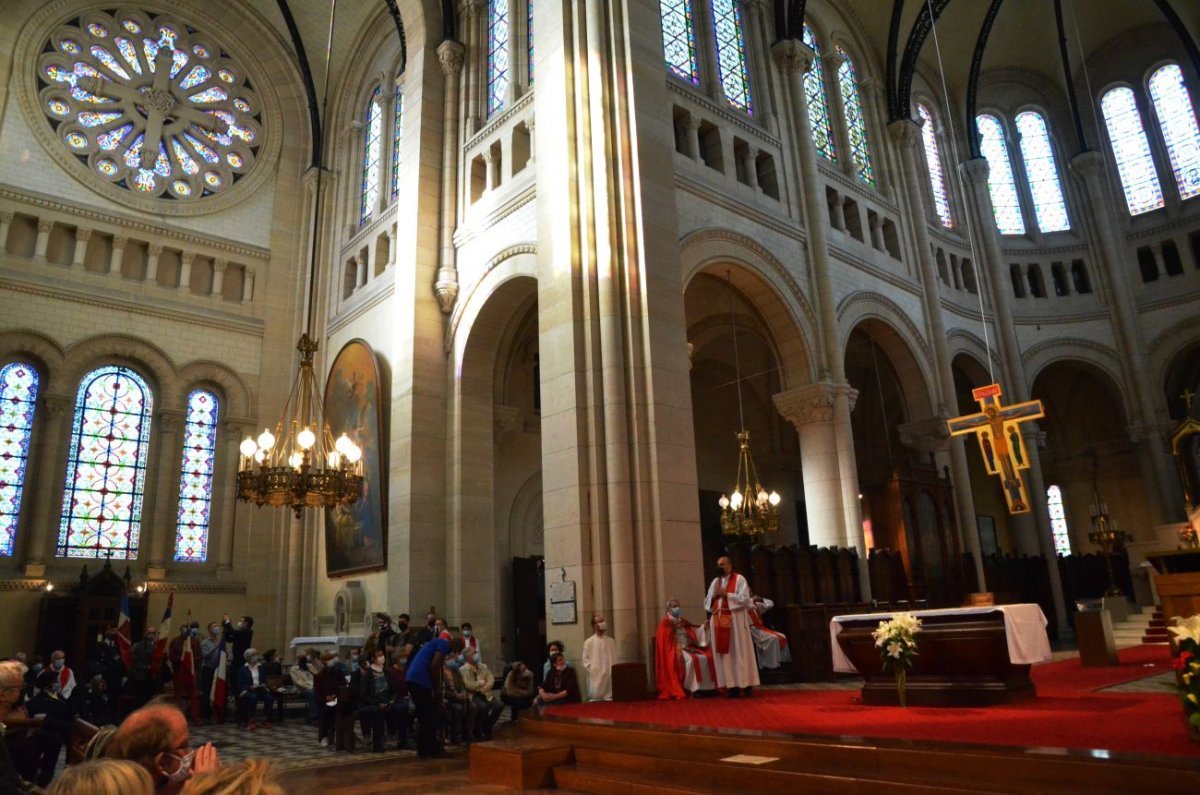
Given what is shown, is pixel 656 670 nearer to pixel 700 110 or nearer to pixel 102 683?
pixel 102 683

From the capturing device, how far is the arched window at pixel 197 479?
16.4 meters

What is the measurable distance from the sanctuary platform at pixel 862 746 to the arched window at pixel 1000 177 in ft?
51.0

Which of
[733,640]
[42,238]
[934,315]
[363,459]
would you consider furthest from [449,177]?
[934,315]

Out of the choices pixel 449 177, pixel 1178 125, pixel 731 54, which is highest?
pixel 1178 125

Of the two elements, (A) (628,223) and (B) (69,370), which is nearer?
(A) (628,223)

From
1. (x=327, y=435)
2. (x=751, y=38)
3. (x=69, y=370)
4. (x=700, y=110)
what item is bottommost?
(x=327, y=435)

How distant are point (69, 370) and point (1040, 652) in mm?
16575

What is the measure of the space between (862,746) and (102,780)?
4.76m

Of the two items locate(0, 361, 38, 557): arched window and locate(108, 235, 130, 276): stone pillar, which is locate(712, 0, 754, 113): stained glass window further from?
locate(0, 361, 38, 557): arched window

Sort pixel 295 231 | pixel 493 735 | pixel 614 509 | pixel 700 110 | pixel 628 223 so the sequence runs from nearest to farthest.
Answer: pixel 493 735
pixel 614 509
pixel 628 223
pixel 700 110
pixel 295 231

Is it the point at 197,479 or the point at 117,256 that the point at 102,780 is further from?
the point at 117,256

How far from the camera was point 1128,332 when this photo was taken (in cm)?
1964

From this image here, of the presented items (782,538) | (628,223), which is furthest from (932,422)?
(628,223)

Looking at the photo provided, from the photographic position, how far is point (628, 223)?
1101 centimetres
